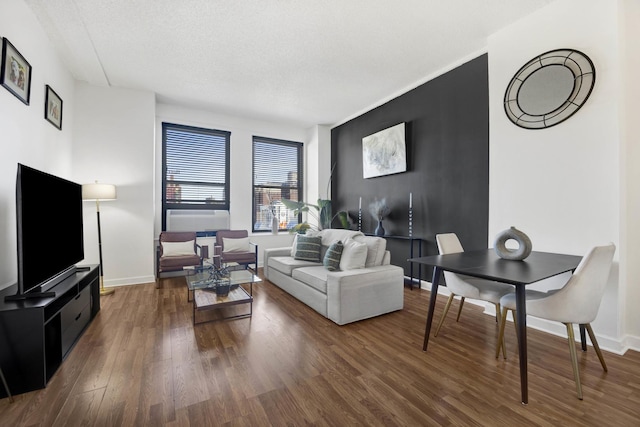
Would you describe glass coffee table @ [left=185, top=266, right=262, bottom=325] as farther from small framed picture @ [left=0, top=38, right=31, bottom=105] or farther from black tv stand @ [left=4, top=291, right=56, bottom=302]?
small framed picture @ [left=0, top=38, right=31, bottom=105]

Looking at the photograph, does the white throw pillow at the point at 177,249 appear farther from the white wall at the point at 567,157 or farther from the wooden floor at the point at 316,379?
the white wall at the point at 567,157

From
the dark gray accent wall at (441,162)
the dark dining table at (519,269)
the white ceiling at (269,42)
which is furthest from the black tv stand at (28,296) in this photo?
the dark gray accent wall at (441,162)

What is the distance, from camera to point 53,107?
131 inches

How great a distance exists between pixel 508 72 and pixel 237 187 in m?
4.73

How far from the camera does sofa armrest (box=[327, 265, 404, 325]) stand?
287 cm

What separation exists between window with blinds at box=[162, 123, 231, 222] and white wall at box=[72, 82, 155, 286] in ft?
2.28

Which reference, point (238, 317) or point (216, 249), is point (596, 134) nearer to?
point (238, 317)

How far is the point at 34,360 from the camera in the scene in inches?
71.3

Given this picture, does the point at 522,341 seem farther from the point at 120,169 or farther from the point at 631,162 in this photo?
the point at 120,169

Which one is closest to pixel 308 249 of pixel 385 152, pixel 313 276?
pixel 313 276

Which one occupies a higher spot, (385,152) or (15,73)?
(15,73)

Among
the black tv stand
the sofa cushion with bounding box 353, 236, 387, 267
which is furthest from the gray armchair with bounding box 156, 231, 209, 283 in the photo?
the sofa cushion with bounding box 353, 236, 387, 267

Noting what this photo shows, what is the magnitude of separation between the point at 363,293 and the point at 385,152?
2.70m

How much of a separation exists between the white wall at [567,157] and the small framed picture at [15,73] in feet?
→ 14.8
